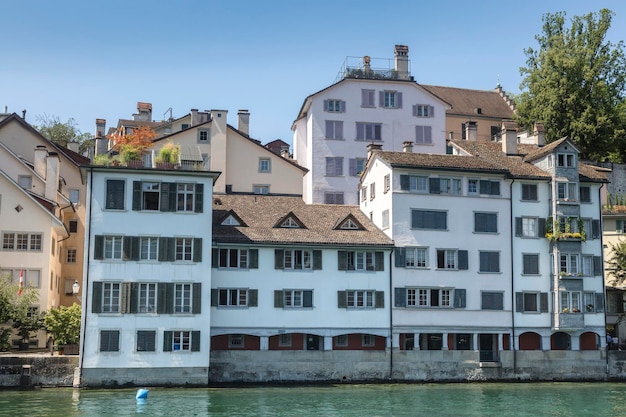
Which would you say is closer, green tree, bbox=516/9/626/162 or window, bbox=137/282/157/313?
window, bbox=137/282/157/313

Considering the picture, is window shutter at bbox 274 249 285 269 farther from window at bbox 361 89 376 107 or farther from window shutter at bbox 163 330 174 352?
window at bbox 361 89 376 107

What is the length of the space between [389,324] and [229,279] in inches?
419

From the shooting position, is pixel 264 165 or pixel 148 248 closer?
pixel 148 248

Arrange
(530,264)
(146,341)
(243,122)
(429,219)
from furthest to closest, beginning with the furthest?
(243,122), (530,264), (429,219), (146,341)

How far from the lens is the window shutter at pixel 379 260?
5678 centimetres

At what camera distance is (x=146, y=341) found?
50.9m

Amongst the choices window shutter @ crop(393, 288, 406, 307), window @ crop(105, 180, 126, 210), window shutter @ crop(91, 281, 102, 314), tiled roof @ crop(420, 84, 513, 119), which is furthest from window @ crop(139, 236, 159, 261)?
tiled roof @ crop(420, 84, 513, 119)

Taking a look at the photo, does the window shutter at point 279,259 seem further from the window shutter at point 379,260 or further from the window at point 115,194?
the window at point 115,194

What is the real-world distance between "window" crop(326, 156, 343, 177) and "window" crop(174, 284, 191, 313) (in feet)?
82.8

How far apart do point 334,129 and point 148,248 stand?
27417mm

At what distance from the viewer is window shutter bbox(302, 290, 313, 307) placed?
182ft

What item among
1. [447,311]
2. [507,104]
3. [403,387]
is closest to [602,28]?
[507,104]

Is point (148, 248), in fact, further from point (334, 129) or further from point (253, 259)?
point (334, 129)

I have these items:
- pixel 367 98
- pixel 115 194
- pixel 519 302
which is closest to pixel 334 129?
pixel 367 98
